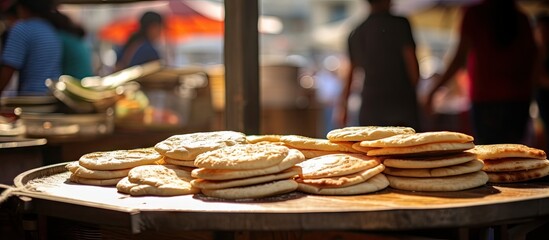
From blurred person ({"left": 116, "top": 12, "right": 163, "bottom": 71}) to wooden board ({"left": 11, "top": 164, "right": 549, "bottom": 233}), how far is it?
613 centimetres

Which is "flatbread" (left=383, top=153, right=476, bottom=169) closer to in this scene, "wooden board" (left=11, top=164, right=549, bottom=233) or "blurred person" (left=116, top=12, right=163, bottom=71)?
"wooden board" (left=11, top=164, right=549, bottom=233)

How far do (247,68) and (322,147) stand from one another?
60.3 inches

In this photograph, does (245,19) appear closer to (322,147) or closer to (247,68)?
(247,68)

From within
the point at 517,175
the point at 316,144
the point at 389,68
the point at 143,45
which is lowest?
the point at 517,175

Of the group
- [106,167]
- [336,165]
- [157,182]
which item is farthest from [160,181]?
[336,165]

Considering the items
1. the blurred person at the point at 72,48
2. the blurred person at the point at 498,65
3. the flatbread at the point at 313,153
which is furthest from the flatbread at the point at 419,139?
the blurred person at the point at 72,48

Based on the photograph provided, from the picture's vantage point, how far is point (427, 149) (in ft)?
7.91

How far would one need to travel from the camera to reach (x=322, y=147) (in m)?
2.73

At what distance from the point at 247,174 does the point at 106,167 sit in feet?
2.17

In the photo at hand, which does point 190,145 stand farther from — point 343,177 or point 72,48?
point 72,48

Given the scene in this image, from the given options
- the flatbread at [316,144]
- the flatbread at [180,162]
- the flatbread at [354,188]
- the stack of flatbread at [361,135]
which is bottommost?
the flatbread at [354,188]

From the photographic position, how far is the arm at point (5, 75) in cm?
491

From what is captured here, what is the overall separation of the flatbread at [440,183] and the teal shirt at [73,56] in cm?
395

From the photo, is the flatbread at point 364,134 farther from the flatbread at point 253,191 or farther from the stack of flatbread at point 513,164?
the flatbread at point 253,191
